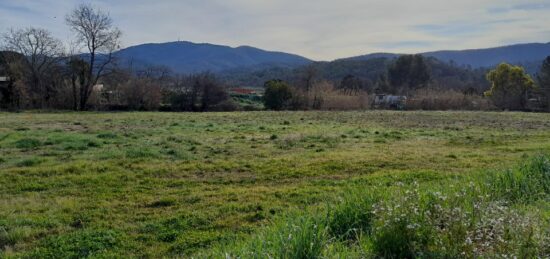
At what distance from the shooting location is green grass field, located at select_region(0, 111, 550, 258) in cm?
441

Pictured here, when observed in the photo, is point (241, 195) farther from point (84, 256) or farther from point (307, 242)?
point (307, 242)

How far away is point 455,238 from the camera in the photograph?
3516 mm

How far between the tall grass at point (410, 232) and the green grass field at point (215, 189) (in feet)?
0.08

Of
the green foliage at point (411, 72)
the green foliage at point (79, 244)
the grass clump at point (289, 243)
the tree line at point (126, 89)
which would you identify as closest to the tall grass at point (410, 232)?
the grass clump at point (289, 243)

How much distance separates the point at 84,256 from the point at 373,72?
373ft

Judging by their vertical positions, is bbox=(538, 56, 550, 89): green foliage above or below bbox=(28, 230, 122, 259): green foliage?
above

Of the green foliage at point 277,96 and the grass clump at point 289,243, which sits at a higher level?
the green foliage at point 277,96

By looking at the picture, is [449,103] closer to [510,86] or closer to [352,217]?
[510,86]

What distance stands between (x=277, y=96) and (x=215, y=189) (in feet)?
130

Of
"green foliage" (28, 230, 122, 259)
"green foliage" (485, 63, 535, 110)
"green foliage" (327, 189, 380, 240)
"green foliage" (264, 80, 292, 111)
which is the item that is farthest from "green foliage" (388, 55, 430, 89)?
"green foliage" (28, 230, 122, 259)

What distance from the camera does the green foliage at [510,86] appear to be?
165 ft

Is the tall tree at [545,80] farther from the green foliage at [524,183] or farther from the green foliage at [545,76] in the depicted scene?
the green foliage at [524,183]

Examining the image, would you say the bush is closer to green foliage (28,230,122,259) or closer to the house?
the house

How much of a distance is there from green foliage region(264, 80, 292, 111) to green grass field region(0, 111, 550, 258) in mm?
32447
